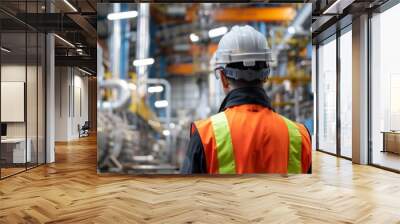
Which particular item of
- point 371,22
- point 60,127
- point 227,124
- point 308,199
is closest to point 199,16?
point 227,124

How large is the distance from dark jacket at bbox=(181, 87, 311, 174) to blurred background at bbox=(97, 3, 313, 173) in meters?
0.05

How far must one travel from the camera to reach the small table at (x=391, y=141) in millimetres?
6492

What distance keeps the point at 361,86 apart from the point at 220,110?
5.22 m

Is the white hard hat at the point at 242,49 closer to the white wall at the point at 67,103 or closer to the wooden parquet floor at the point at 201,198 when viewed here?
the wooden parquet floor at the point at 201,198

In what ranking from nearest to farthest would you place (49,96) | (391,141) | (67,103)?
(391,141)
(49,96)
(67,103)

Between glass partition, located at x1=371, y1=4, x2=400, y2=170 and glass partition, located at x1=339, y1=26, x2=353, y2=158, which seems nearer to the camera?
glass partition, located at x1=371, y1=4, x2=400, y2=170

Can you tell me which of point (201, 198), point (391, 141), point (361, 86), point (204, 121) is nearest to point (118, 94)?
point (204, 121)

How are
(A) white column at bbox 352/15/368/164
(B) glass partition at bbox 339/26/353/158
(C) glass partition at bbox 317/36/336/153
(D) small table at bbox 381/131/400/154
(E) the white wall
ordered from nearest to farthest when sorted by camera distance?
1. (D) small table at bbox 381/131/400/154
2. (A) white column at bbox 352/15/368/164
3. (B) glass partition at bbox 339/26/353/158
4. (C) glass partition at bbox 317/36/336/153
5. (E) the white wall

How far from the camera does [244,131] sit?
3.09 m

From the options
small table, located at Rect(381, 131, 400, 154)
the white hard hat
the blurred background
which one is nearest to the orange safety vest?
the blurred background

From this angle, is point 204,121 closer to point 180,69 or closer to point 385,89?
point 180,69

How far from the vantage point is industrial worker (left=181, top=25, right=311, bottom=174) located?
2.98 metres

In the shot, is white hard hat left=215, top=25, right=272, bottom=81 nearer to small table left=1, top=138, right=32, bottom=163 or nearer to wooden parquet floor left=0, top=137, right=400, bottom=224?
wooden parquet floor left=0, top=137, right=400, bottom=224

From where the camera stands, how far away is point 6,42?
5.90m
